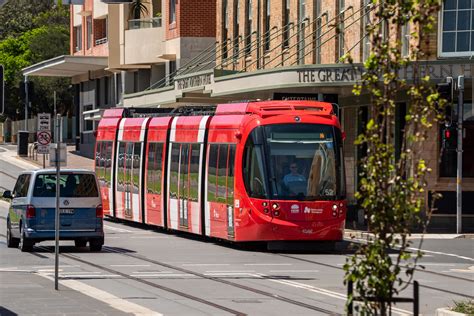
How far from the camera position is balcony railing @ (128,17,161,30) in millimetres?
65875

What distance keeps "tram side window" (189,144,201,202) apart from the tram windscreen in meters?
3.56

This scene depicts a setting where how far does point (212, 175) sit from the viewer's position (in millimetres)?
32750

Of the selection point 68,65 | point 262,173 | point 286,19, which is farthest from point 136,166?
point 68,65

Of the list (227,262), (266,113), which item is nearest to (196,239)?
(266,113)

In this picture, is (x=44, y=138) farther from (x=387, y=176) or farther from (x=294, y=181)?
(x=387, y=176)

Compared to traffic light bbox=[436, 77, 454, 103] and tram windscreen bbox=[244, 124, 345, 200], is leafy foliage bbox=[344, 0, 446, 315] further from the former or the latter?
traffic light bbox=[436, 77, 454, 103]

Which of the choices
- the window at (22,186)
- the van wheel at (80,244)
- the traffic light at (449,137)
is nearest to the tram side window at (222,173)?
the van wheel at (80,244)

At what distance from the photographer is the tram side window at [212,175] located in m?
32.5

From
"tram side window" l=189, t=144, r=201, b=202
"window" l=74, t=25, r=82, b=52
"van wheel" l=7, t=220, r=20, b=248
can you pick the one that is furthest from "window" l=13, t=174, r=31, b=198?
"window" l=74, t=25, r=82, b=52

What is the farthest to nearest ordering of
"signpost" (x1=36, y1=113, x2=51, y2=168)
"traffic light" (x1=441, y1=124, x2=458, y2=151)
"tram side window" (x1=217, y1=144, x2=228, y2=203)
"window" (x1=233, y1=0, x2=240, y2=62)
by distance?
1. "window" (x1=233, y1=0, x2=240, y2=62)
2. "signpost" (x1=36, y1=113, x2=51, y2=168)
3. "traffic light" (x1=441, y1=124, x2=458, y2=151)
4. "tram side window" (x1=217, y1=144, x2=228, y2=203)

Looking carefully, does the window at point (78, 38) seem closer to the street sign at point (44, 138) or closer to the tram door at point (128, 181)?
the street sign at point (44, 138)

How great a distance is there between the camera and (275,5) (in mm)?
52750

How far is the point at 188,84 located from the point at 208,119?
55.8 feet

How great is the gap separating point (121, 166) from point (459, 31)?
10.6 m
